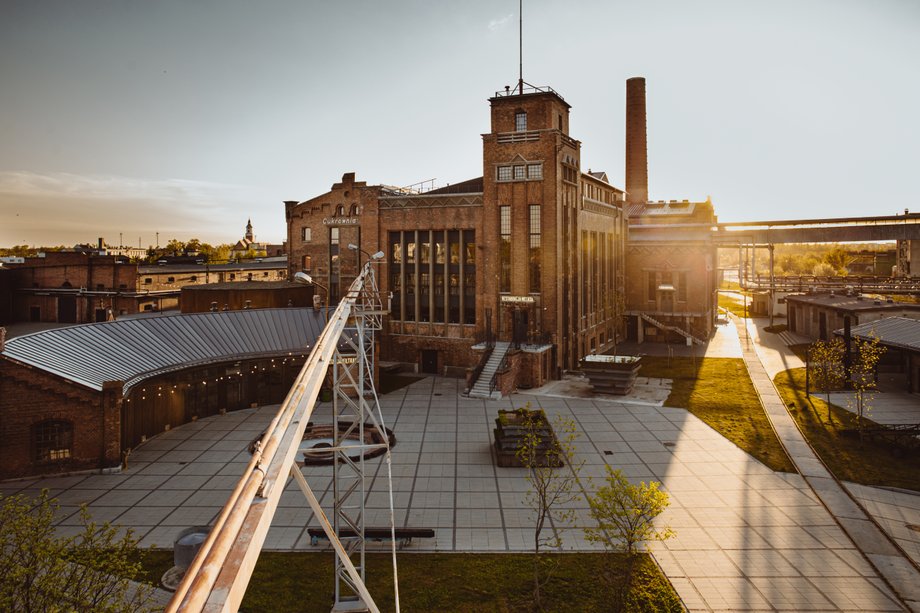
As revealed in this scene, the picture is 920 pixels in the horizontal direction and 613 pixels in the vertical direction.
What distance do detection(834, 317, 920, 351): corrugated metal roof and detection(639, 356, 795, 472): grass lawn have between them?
7770 millimetres

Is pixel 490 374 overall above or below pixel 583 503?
above

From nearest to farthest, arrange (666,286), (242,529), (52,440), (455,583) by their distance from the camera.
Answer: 1. (242,529)
2. (455,583)
3. (52,440)
4. (666,286)

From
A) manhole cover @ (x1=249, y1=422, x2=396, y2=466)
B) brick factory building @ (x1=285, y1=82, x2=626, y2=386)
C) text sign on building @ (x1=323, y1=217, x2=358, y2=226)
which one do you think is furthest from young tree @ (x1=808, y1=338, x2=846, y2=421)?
text sign on building @ (x1=323, y1=217, x2=358, y2=226)

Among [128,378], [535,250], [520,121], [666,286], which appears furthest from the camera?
[666,286]

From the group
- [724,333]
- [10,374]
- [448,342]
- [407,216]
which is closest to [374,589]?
[10,374]

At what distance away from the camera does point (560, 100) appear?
4234 centimetres

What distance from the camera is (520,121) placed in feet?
137

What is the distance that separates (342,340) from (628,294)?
3311 cm

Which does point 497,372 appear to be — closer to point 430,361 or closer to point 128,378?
point 430,361

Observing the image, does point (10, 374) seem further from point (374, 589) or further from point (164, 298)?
point (164, 298)

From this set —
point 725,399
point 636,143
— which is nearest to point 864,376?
point 725,399

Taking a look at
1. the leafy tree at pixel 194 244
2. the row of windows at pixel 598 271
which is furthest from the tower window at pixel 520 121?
the leafy tree at pixel 194 244

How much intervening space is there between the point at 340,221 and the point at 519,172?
16.9 m

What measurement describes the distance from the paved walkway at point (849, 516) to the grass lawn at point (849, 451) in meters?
0.57
